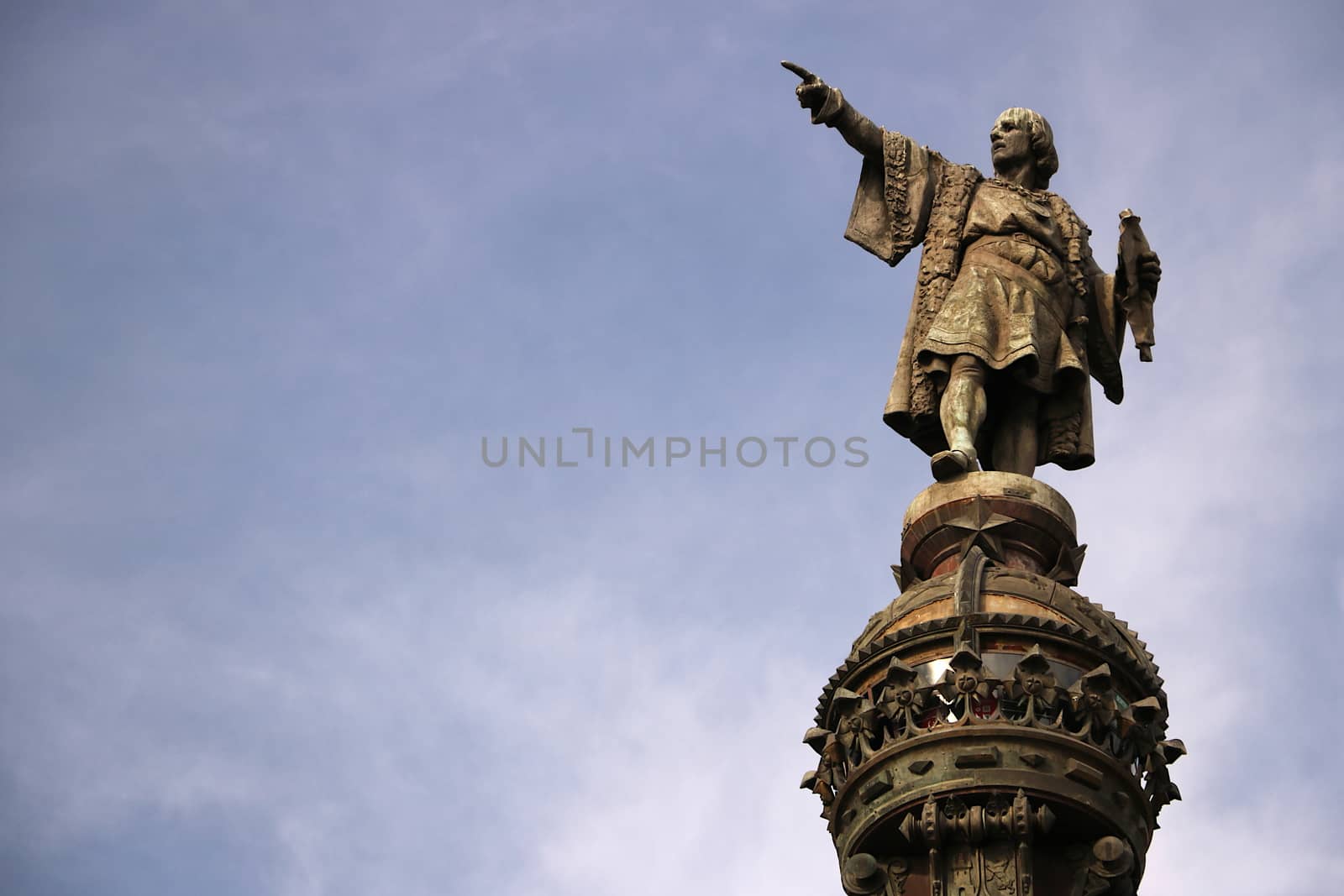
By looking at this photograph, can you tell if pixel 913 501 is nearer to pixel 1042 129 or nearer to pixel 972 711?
pixel 972 711

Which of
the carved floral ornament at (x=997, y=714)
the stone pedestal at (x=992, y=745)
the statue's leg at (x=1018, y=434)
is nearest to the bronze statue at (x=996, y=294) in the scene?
the statue's leg at (x=1018, y=434)

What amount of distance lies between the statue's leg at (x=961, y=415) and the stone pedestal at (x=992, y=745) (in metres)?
1.10

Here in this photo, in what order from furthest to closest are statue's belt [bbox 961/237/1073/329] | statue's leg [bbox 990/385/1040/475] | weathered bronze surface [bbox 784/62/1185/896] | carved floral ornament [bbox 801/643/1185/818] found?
statue's belt [bbox 961/237/1073/329]
statue's leg [bbox 990/385/1040/475]
carved floral ornament [bbox 801/643/1185/818]
weathered bronze surface [bbox 784/62/1185/896]

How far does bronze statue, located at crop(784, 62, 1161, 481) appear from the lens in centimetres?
1841

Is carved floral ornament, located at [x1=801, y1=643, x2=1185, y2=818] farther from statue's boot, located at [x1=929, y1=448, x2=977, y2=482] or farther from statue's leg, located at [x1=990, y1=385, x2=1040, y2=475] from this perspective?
statue's leg, located at [x1=990, y1=385, x2=1040, y2=475]

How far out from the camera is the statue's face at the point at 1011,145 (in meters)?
20.1

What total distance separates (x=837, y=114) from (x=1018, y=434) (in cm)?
346

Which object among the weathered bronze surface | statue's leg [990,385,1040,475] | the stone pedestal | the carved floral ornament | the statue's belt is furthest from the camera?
the statue's belt

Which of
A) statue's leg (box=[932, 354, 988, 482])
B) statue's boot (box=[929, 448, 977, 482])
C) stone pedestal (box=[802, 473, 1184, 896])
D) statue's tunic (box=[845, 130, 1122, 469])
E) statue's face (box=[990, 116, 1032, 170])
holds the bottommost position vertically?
stone pedestal (box=[802, 473, 1184, 896])

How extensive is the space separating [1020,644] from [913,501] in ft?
7.35

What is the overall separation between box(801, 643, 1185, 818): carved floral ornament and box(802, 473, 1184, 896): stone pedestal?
0.01m

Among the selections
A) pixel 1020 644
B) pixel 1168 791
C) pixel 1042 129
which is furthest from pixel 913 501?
pixel 1042 129

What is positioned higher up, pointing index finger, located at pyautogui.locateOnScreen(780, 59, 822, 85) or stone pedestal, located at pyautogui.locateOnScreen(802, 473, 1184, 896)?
pointing index finger, located at pyautogui.locateOnScreen(780, 59, 822, 85)

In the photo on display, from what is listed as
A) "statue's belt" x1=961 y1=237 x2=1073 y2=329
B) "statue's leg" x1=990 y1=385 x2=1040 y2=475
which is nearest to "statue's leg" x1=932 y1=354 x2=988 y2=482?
"statue's leg" x1=990 y1=385 x2=1040 y2=475
